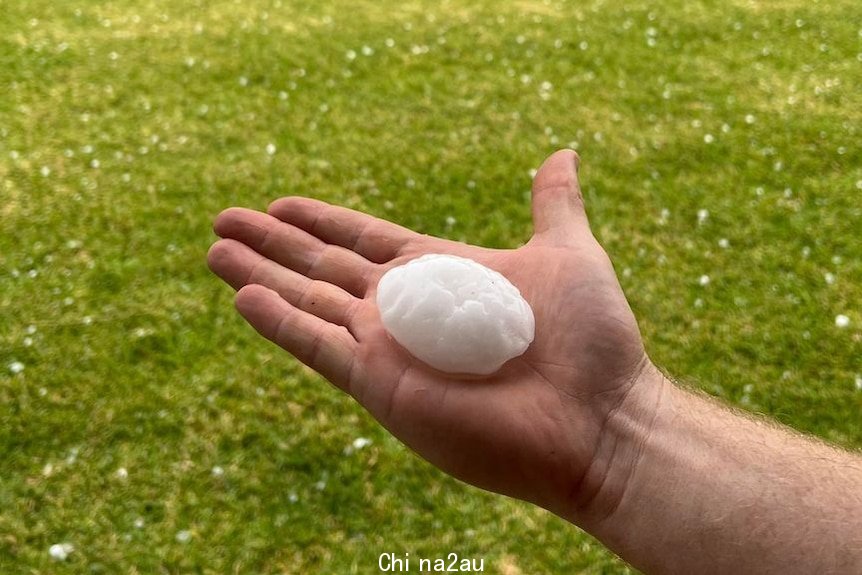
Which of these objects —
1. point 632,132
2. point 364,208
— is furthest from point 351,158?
point 632,132

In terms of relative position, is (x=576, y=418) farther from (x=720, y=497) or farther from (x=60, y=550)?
(x=60, y=550)

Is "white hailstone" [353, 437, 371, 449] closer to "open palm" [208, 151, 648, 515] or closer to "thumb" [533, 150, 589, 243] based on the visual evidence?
"open palm" [208, 151, 648, 515]

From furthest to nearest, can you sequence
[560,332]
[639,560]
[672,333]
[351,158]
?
1. [351,158]
2. [672,333]
3. [560,332]
4. [639,560]

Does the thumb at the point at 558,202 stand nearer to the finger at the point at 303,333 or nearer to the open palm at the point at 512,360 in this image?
the open palm at the point at 512,360

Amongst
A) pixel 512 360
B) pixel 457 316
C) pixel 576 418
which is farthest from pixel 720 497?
pixel 457 316

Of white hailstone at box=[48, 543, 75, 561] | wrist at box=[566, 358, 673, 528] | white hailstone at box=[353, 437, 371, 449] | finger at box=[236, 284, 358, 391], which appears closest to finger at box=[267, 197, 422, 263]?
finger at box=[236, 284, 358, 391]

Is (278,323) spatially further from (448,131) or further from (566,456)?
(448,131)
